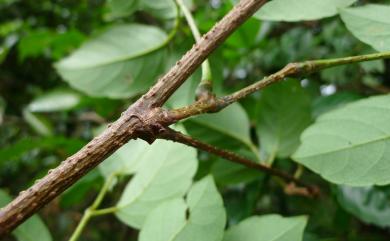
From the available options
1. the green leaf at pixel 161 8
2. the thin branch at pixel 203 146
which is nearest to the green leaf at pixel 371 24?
the thin branch at pixel 203 146

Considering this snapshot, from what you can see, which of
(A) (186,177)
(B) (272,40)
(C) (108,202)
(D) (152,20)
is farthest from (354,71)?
(C) (108,202)

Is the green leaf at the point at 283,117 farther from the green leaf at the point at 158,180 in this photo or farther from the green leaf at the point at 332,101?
the green leaf at the point at 158,180

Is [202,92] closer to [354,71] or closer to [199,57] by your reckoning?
[199,57]

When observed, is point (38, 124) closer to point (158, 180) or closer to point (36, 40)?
point (36, 40)

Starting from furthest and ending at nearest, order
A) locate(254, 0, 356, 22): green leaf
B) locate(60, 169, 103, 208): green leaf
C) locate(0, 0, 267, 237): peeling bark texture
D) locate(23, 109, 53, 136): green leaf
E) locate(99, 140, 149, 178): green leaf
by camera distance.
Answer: locate(23, 109, 53, 136): green leaf < locate(60, 169, 103, 208): green leaf < locate(99, 140, 149, 178): green leaf < locate(254, 0, 356, 22): green leaf < locate(0, 0, 267, 237): peeling bark texture

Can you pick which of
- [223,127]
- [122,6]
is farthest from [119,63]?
[223,127]

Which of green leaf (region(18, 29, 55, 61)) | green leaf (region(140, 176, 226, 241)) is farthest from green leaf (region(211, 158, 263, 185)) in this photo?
green leaf (region(18, 29, 55, 61))

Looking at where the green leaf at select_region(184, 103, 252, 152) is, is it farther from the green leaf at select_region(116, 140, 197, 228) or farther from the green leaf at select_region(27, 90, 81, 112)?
the green leaf at select_region(27, 90, 81, 112)
